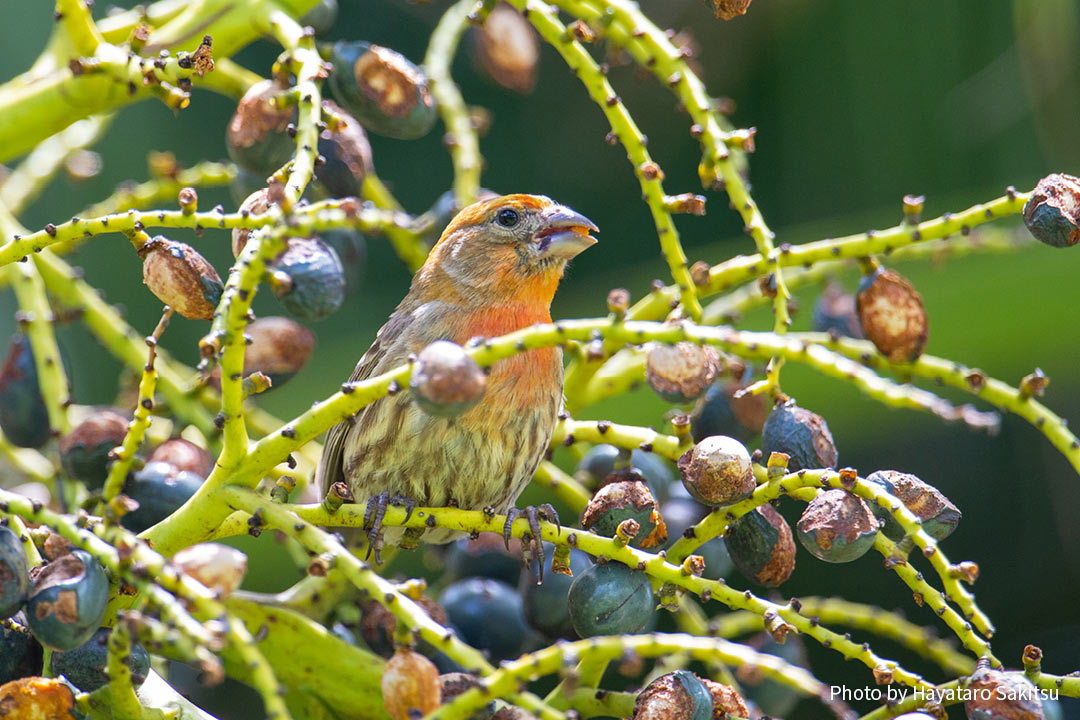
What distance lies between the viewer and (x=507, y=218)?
2.78m

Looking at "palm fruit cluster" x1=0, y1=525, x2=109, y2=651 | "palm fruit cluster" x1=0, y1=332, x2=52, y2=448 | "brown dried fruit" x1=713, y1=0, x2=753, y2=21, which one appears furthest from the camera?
"palm fruit cluster" x1=0, y1=332, x2=52, y2=448

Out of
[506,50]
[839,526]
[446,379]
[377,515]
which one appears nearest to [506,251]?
[506,50]

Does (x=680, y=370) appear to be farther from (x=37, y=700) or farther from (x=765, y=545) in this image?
(x=37, y=700)

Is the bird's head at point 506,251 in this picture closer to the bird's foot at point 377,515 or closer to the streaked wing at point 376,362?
the streaked wing at point 376,362

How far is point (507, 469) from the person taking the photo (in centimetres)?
240

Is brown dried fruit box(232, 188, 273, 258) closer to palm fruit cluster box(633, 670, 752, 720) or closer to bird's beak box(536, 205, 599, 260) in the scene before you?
palm fruit cluster box(633, 670, 752, 720)

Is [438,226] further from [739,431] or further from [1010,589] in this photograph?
[1010,589]

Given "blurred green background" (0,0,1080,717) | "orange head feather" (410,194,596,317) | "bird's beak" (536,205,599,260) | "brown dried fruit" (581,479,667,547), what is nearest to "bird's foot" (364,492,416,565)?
"brown dried fruit" (581,479,667,547)

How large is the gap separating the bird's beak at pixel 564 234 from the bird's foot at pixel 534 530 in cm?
75

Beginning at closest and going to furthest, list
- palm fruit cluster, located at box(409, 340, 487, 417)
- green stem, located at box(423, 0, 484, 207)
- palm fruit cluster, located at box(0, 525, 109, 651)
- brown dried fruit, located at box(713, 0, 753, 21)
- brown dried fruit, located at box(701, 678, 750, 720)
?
palm fruit cluster, located at box(409, 340, 487, 417), palm fruit cluster, located at box(0, 525, 109, 651), brown dried fruit, located at box(701, 678, 750, 720), brown dried fruit, located at box(713, 0, 753, 21), green stem, located at box(423, 0, 484, 207)

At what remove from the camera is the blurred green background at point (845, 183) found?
2938 mm

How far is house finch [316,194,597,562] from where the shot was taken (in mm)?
2396

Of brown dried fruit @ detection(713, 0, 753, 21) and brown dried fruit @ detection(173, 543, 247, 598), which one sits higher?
brown dried fruit @ detection(713, 0, 753, 21)

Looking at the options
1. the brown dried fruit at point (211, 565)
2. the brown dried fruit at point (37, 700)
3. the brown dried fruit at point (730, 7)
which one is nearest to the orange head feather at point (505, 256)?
the brown dried fruit at point (730, 7)
